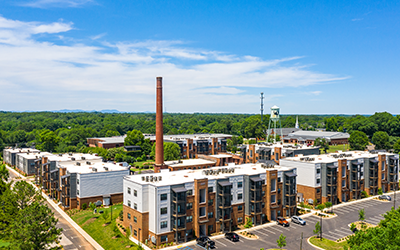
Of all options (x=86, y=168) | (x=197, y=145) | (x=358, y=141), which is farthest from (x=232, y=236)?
(x=358, y=141)

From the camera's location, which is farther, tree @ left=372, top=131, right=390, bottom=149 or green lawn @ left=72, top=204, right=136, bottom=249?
tree @ left=372, top=131, right=390, bottom=149

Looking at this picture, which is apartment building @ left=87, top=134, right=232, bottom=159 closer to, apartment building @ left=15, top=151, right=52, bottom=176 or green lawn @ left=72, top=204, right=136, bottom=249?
apartment building @ left=15, top=151, right=52, bottom=176

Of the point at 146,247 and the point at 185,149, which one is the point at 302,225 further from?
the point at 185,149

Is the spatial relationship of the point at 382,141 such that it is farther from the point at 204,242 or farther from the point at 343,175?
the point at 204,242

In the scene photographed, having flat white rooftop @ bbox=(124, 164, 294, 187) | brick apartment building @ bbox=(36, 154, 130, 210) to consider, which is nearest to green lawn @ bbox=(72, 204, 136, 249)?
brick apartment building @ bbox=(36, 154, 130, 210)

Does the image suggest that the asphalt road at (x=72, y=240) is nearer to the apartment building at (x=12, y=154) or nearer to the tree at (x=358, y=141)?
the apartment building at (x=12, y=154)
